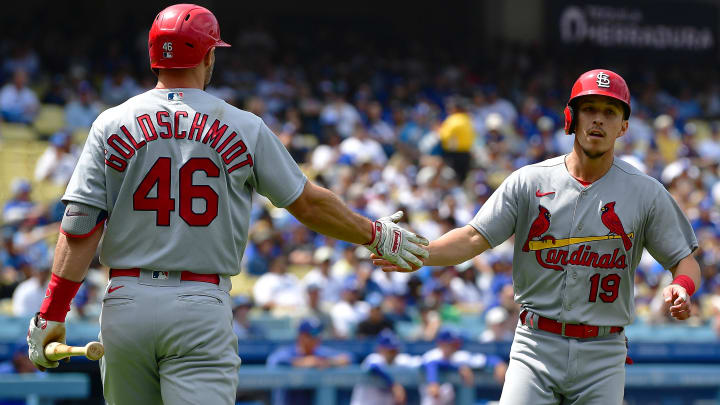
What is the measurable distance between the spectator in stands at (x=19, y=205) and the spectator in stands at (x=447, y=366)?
525cm

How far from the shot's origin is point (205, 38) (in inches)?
148

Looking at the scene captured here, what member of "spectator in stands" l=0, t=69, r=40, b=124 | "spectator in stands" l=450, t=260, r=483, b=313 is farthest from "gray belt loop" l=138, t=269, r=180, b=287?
"spectator in stands" l=0, t=69, r=40, b=124

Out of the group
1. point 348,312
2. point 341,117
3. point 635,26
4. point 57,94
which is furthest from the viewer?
point 635,26

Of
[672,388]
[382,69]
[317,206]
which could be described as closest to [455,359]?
[672,388]

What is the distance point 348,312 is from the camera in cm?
1079

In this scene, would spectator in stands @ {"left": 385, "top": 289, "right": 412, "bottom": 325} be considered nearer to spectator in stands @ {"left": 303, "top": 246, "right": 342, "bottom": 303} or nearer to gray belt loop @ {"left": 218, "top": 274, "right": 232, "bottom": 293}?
spectator in stands @ {"left": 303, "top": 246, "right": 342, "bottom": 303}

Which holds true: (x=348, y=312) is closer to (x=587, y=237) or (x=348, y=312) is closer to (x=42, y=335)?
(x=587, y=237)

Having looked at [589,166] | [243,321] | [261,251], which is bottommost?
[243,321]

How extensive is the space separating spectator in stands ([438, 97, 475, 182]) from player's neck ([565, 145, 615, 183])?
10.9 metres

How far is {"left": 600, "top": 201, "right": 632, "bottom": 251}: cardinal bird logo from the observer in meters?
4.41

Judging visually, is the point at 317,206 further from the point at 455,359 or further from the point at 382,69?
the point at 382,69

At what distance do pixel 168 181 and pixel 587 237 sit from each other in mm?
1838

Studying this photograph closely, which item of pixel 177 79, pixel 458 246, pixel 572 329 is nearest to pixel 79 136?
pixel 458 246

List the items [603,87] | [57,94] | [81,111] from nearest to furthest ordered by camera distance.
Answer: [603,87]
[81,111]
[57,94]
